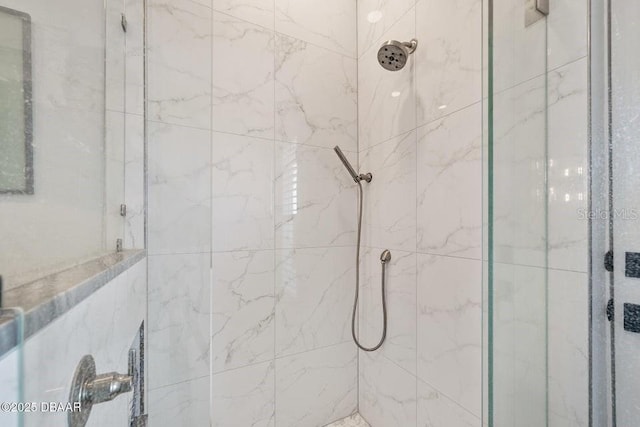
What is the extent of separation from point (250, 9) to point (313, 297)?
1.44 metres

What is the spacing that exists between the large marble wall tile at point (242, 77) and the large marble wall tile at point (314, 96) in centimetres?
6

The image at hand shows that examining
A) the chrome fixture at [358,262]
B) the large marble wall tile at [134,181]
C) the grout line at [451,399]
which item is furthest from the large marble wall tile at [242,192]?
the grout line at [451,399]

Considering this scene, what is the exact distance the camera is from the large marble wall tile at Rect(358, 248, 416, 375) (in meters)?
1.18

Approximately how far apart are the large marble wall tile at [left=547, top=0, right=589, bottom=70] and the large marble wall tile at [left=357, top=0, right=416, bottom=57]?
0.66m

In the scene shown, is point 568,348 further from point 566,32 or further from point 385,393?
point 385,393

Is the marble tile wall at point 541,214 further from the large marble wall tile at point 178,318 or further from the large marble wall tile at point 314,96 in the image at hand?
the large marble wall tile at point 178,318

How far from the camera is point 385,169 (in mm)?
1342

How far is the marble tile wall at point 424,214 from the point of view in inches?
36.9

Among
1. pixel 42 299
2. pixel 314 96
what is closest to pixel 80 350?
pixel 42 299

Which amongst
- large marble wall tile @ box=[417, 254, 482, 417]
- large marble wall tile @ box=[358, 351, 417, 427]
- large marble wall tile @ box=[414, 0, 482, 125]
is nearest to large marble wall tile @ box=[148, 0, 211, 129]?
large marble wall tile @ box=[414, 0, 482, 125]

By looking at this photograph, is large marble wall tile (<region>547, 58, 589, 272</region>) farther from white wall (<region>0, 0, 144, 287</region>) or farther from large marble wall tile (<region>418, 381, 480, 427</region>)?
white wall (<region>0, 0, 144, 287</region>)

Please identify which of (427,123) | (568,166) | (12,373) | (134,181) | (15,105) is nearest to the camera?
(12,373)

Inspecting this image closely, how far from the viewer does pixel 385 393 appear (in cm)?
132

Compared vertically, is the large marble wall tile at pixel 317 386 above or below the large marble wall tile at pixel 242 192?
below
